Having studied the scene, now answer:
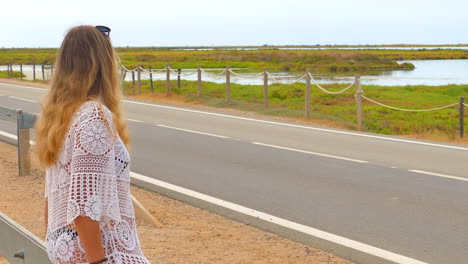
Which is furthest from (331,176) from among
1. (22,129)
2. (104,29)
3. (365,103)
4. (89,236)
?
(365,103)

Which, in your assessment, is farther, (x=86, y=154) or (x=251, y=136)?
(x=251, y=136)

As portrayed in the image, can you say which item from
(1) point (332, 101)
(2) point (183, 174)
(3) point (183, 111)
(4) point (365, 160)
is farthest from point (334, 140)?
(1) point (332, 101)

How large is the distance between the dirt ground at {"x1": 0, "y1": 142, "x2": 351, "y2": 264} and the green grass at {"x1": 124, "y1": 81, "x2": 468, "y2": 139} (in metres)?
9.46

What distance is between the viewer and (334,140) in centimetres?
1266

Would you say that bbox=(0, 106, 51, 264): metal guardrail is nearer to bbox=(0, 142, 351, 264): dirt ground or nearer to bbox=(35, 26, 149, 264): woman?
bbox=(35, 26, 149, 264): woman

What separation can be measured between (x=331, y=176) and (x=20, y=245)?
20.4 ft

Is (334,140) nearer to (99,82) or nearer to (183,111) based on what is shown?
(183,111)

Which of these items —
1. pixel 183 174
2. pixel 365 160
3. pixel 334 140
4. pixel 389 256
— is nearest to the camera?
pixel 389 256

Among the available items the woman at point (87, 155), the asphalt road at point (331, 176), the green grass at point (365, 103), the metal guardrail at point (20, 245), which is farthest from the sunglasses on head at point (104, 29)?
the green grass at point (365, 103)

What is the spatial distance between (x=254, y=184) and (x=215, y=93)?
19.8m

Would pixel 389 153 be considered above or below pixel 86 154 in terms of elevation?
below

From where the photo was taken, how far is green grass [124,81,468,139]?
18047 mm

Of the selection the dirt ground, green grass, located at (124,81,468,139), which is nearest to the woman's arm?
the dirt ground

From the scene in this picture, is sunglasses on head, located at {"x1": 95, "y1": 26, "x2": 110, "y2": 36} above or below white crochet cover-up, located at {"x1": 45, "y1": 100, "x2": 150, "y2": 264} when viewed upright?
above
